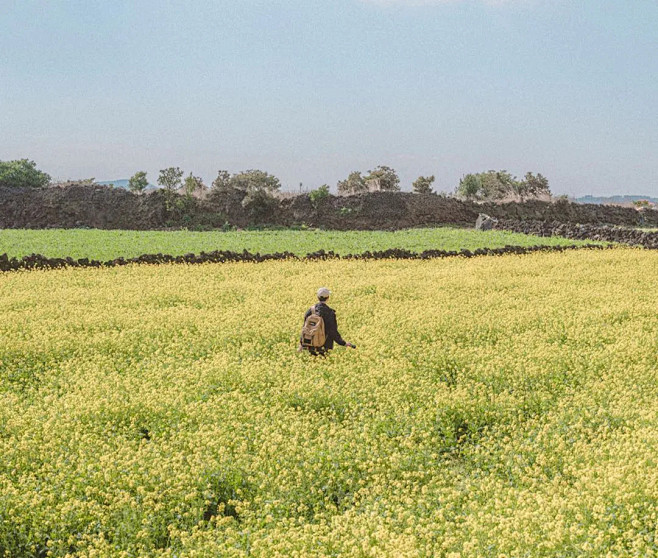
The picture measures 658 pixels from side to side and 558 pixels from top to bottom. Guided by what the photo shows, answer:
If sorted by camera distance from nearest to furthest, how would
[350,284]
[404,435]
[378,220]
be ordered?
[404,435], [350,284], [378,220]

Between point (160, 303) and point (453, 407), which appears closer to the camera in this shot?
point (453, 407)

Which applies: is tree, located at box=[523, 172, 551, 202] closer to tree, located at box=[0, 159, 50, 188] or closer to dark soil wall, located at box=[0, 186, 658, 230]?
dark soil wall, located at box=[0, 186, 658, 230]

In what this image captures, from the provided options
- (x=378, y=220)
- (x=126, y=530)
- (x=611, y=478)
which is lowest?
(x=126, y=530)

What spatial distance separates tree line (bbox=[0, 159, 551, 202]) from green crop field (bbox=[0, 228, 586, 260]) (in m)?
16.7

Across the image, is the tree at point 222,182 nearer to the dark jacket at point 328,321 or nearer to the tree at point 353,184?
the tree at point 353,184

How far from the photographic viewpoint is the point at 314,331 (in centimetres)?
1197

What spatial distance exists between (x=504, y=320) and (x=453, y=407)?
634cm

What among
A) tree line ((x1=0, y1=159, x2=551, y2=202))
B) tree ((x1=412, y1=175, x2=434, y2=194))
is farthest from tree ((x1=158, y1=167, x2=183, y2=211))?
tree ((x1=412, y1=175, x2=434, y2=194))

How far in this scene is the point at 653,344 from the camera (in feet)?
42.9

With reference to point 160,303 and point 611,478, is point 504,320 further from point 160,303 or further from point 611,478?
point 160,303

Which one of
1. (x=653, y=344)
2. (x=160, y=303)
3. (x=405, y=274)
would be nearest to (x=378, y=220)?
(x=405, y=274)

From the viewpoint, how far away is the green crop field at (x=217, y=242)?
1259 inches

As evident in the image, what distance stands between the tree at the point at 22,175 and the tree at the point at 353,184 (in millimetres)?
32971

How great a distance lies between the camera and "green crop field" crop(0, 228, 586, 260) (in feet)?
105
